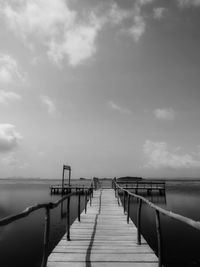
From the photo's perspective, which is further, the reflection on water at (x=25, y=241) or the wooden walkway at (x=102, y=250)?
the reflection on water at (x=25, y=241)

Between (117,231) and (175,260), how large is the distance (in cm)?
580

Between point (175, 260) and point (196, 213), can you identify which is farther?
point (196, 213)

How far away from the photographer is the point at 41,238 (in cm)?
1484

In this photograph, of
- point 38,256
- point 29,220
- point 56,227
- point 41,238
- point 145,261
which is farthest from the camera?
point 29,220

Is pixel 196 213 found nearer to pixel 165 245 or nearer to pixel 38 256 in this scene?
pixel 165 245

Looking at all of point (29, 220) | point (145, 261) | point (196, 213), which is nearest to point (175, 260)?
point (145, 261)

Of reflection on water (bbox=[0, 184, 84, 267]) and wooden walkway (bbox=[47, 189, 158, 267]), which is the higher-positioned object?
wooden walkway (bbox=[47, 189, 158, 267])

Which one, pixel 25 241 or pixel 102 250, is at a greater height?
pixel 102 250

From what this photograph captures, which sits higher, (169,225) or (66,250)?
(66,250)

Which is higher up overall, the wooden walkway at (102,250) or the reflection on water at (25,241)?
the wooden walkway at (102,250)

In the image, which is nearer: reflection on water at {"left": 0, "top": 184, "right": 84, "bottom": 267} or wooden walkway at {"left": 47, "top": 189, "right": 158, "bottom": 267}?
wooden walkway at {"left": 47, "top": 189, "right": 158, "bottom": 267}

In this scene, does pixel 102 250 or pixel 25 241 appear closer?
pixel 102 250

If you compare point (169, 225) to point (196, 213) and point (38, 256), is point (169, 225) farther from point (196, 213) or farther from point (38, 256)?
point (38, 256)

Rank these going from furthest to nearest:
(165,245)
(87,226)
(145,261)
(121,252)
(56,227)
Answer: (56,227), (165,245), (87,226), (121,252), (145,261)
